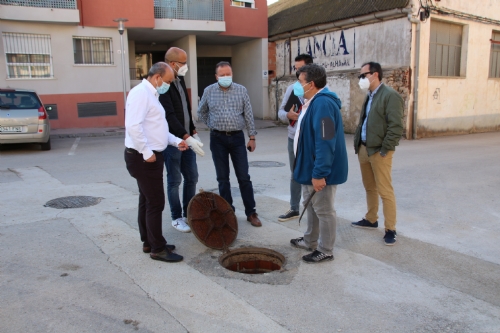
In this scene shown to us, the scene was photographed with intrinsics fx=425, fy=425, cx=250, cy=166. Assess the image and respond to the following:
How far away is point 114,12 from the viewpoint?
16.6 metres

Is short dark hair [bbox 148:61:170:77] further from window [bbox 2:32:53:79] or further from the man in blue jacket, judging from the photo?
window [bbox 2:32:53:79]

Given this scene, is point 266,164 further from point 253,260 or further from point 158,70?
point 158,70

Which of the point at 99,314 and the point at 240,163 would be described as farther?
the point at 240,163

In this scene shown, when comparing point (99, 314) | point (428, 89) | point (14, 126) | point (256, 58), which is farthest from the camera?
point (256, 58)

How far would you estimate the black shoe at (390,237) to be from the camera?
15.1 ft

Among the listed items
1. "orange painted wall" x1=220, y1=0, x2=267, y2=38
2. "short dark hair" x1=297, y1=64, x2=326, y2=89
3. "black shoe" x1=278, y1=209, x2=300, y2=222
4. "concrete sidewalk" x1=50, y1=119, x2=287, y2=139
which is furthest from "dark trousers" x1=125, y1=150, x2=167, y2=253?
"orange painted wall" x1=220, y1=0, x2=267, y2=38

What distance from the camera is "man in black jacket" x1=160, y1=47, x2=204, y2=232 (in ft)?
15.3

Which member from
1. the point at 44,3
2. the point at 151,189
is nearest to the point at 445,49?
the point at 151,189

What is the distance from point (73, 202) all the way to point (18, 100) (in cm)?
660

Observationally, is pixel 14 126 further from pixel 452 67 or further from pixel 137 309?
pixel 452 67

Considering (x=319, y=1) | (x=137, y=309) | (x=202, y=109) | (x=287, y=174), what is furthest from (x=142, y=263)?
(x=319, y=1)

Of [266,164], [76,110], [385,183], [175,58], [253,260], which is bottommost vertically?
[253,260]

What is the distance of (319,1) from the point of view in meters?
18.8

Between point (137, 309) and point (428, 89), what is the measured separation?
44.7 ft
